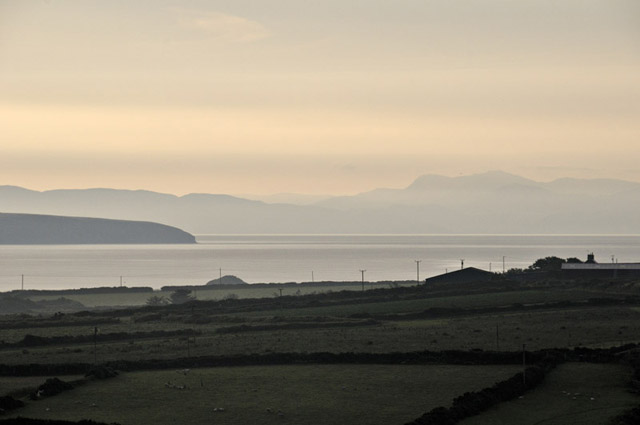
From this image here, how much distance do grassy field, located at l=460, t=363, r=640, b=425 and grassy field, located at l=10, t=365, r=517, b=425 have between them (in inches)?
75.9

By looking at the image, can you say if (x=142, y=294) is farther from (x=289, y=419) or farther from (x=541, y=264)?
(x=289, y=419)

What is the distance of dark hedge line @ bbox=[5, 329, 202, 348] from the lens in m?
49.1

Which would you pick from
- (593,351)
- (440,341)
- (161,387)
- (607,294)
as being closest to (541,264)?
(607,294)

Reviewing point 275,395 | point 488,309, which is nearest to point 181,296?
point 488,309

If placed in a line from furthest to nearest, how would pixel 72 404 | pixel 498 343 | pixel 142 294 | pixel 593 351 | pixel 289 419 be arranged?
1. pixel 142 294
2. pixel 498 343
3. pixel 593 351
4. pixel 72 404
5. pixel 289 419

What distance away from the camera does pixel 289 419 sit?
2820 centimetres

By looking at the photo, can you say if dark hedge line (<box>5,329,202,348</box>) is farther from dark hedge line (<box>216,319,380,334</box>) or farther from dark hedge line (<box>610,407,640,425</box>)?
dark hedge line (<box>610,407,640,425</box>)

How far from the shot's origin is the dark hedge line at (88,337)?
49.1 metres

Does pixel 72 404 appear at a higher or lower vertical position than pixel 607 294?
lower

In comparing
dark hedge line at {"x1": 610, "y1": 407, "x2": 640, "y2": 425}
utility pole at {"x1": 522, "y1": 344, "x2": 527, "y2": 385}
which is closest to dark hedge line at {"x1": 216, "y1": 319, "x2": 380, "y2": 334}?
utility pole at {"x1": 522, "y1": 344, "x2": 527, "y2": 385}

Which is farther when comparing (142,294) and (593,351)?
(142,294)

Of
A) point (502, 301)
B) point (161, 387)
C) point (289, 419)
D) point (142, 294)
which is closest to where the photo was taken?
point (289, 419)

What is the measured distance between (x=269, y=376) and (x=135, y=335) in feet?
63.4

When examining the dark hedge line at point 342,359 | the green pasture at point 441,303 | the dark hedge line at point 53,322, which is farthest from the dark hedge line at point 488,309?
the dark hedge line at point 342,359
